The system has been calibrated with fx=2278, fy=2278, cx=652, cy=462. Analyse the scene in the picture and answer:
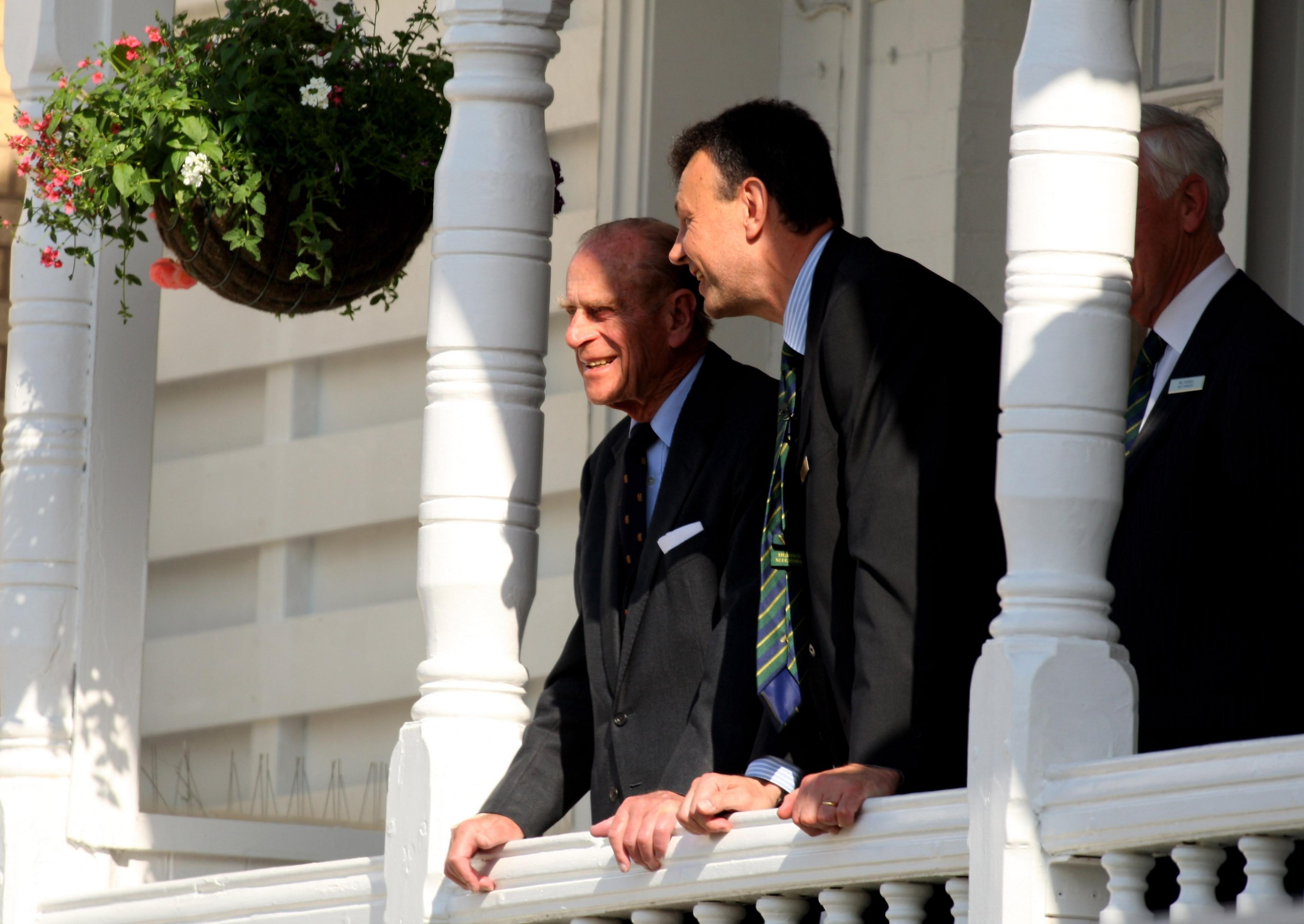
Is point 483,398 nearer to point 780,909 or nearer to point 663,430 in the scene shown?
point 663,430

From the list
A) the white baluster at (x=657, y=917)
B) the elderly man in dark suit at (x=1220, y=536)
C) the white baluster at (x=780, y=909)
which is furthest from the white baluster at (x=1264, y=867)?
the white baluster at (x=657, y=917)

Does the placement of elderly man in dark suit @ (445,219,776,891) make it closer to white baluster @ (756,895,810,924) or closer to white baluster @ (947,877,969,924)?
white baluster @ (756,895,810,924)

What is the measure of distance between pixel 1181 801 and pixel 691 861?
2.99 ft

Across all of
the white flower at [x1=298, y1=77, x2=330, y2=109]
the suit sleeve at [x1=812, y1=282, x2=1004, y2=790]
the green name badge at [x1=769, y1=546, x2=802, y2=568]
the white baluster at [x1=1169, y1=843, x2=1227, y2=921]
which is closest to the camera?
the white baluster at [x1=1169, y1=843, x2=1227, y2=921]

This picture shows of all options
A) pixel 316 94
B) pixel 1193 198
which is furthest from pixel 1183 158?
pixel 316 94

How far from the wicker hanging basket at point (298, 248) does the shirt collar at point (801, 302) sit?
128 cm

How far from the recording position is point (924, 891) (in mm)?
3303

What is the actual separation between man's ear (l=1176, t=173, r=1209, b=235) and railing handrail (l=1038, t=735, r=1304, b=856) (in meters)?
1.08

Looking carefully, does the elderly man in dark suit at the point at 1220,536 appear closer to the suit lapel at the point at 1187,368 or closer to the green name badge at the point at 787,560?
the suit lapel at the point at 1187,368

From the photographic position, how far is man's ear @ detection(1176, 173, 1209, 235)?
3.73 metres

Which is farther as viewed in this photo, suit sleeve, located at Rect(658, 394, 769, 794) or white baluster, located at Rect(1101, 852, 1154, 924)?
suit sleeve, located at Rect(658, 394, 769, 794)

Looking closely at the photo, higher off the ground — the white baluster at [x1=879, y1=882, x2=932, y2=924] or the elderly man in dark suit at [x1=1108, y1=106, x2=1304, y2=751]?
the elderly man in dark suit at [x1=1108, y1=106, x2=1304, y2=751]

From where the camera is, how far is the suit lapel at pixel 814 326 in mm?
3557

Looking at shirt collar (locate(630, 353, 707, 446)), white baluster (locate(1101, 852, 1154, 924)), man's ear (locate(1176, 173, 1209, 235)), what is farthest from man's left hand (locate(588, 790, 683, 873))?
man's ear (locate(1176, 173, 1209, 235))
